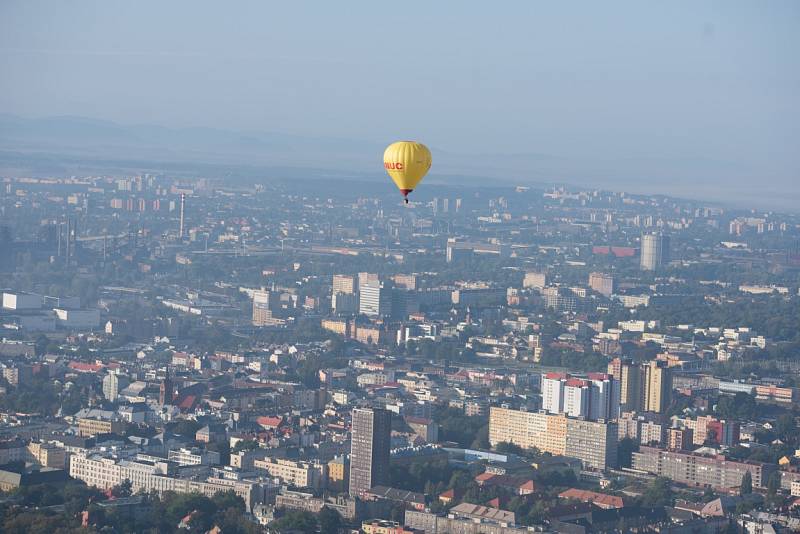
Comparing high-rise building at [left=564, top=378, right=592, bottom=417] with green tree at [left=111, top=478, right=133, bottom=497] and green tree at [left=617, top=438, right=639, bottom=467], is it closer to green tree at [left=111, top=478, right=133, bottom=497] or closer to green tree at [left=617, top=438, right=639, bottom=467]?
green tree at [left=617, top=438, right=639, bottom=467]

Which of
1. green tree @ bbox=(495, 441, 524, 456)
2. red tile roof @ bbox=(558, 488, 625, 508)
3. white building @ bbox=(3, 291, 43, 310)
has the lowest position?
white building @ bbox=(3, 291, 43, 310)

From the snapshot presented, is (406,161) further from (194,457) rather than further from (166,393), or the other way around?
(166,393)

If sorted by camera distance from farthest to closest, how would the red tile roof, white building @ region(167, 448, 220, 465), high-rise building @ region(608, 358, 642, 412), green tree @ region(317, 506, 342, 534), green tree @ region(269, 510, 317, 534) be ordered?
high-rise building @ region(608, 358, 642, 412) → white building @ region(167, 448, 220, 465) → the red tile roof → green tree @ region(317, 506, 342, 534) → green tree @ region(269, 510, 317, 534)

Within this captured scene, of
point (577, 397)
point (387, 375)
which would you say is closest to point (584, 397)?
point (577, 397)

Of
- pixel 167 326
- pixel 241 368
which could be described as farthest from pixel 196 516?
pixel 167 326

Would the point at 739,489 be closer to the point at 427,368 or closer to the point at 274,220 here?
the point at 427,368

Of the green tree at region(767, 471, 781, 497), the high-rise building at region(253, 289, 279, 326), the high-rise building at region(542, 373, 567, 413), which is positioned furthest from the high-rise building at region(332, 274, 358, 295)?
the green tree at region(767, 471, 781, 497)

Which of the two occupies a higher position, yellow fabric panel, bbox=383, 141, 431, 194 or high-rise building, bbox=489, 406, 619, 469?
yellow fabric panel, bbox=383, 141, 431, 194
